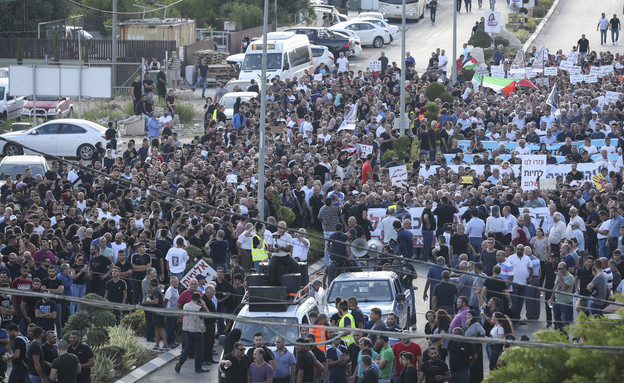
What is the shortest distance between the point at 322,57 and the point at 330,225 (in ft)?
82.7

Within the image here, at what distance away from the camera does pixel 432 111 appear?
110 ft

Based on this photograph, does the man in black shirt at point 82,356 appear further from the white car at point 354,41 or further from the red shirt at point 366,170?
the white car at point 354,41

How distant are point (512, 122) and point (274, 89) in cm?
922

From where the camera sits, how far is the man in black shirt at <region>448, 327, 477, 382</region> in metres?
15.2

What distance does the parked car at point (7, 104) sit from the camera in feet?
129

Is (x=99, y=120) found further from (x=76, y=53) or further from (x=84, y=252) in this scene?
(x=84, y=252)

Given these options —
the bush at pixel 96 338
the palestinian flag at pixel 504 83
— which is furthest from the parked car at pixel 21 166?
the palestinian flag at pixel 504 83

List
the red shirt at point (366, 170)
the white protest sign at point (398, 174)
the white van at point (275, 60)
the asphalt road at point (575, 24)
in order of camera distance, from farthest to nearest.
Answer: the asphalt road at point (575, 24), the white van at point (275, 60), the red shirt at point (366, 170), the white protest sign at point (398, 174)

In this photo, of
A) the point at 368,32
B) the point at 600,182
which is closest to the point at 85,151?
the point at 600,182

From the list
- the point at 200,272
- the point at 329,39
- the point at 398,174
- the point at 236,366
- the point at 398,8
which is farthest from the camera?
the point at 398,8

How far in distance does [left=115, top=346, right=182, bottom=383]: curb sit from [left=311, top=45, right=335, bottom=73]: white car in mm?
29280

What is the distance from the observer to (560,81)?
36.9m

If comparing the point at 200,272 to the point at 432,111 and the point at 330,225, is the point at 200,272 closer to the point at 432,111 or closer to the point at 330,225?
the point at 330,225

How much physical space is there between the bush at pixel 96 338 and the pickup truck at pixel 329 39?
3548 centimetres
